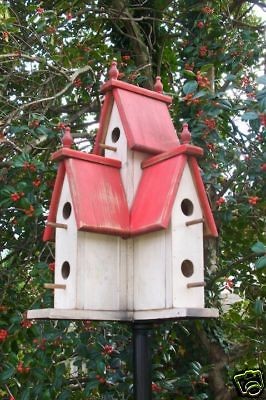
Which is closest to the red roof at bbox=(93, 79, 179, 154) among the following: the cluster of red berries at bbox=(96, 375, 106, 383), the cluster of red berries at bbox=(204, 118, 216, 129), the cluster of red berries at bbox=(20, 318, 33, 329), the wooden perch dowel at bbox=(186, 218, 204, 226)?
the wooden perch dowel at bbox=(186, 218, 204, 226)

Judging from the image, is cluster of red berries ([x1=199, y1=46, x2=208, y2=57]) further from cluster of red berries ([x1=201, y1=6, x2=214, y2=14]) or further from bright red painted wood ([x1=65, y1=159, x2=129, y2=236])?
bright red painted wood ([x1=65, y1=159, x2=129, y2=236])

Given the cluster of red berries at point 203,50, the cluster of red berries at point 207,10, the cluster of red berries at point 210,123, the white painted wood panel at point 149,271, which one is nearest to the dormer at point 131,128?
the white painted wood panel at point 149,271

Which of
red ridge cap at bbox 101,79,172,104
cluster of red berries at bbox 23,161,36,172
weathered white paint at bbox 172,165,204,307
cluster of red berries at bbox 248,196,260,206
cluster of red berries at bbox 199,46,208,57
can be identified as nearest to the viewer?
weathered white paint at bbox 172,165,204,307

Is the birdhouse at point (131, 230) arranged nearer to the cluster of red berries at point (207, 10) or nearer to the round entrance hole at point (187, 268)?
the round entrance hole at point (187, 268)

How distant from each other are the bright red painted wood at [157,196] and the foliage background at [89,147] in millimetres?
563

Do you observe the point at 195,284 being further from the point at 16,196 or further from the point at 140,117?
the point at 16,196

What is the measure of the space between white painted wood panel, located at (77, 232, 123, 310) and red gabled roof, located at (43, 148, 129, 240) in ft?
0.24

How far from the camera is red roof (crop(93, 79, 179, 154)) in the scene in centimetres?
245

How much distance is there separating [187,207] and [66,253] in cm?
49

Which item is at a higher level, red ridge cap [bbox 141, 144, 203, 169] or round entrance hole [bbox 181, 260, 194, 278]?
red ridge cap [bbox 141, 144, 203, 169]

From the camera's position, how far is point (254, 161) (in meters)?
3.29

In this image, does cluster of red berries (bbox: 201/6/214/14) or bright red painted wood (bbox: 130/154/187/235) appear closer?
bright red painted wood (bbox: 130/154/187/235)

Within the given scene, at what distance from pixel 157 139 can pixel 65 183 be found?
1.36ft

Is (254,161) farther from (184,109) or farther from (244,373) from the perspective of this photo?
(244,373)
